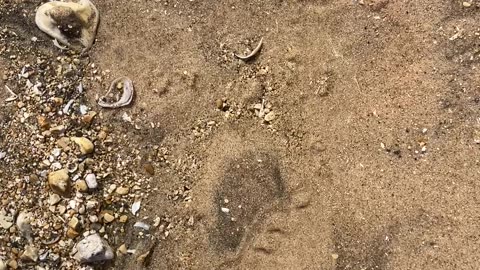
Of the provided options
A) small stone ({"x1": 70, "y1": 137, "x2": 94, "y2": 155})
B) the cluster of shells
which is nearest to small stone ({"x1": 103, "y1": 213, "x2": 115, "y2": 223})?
the cluster of shells

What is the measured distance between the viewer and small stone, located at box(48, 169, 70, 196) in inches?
148

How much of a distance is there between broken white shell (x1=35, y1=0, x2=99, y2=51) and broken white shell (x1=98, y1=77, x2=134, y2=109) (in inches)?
13.1

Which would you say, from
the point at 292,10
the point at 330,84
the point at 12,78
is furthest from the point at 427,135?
the point at 12,78

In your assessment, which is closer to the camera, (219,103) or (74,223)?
(74,223)

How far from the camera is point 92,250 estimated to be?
373 cm

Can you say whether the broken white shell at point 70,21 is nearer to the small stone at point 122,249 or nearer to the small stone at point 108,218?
the small stone at point 108,218

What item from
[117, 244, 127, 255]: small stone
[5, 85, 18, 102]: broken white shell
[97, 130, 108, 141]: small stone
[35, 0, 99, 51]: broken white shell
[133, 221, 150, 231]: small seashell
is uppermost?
[35, 0, 99, 51]: broken white shell

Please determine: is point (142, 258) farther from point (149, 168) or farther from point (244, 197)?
point (244, 197)

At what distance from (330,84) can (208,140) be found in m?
0.91

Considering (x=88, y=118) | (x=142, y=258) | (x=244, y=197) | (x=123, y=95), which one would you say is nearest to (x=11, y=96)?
(x=88, y=118)

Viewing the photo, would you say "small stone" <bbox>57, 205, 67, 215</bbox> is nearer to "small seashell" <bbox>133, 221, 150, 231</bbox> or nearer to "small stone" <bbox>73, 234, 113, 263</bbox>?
"small stone" <bbox>73, 234, 113, 263</bbox>

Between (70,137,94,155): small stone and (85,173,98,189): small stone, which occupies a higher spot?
(70,137,94,155): small stone

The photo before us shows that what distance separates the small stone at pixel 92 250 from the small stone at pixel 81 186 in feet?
1.02

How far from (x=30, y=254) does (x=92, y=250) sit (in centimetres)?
42
